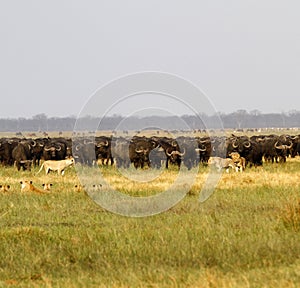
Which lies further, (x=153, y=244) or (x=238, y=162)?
(x=238, y=162)

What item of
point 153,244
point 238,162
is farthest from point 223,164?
point 153,244

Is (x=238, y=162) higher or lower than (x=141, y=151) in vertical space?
lower

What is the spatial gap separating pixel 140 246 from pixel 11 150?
2548 cm

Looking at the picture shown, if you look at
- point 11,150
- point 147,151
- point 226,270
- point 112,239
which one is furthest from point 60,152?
point 226,270

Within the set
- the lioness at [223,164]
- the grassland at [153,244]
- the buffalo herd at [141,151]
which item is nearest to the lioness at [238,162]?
the lioness at [223,164]

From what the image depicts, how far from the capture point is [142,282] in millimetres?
8383

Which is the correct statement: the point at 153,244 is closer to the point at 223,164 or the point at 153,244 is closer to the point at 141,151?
the point at 223,164

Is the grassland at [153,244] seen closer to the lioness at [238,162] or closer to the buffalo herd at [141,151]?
the lioness at [238,162]

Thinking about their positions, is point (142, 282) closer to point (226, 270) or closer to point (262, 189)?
point (226, 270)

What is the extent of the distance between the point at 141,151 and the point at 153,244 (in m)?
22.1

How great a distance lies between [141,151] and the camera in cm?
3309

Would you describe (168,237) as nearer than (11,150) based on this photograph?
Yes

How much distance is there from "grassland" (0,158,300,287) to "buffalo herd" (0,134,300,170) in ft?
50.0

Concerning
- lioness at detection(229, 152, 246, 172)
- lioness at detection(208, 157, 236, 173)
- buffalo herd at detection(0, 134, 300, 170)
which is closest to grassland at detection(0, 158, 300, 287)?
lioness at detection(208, 157, 236, 173)
